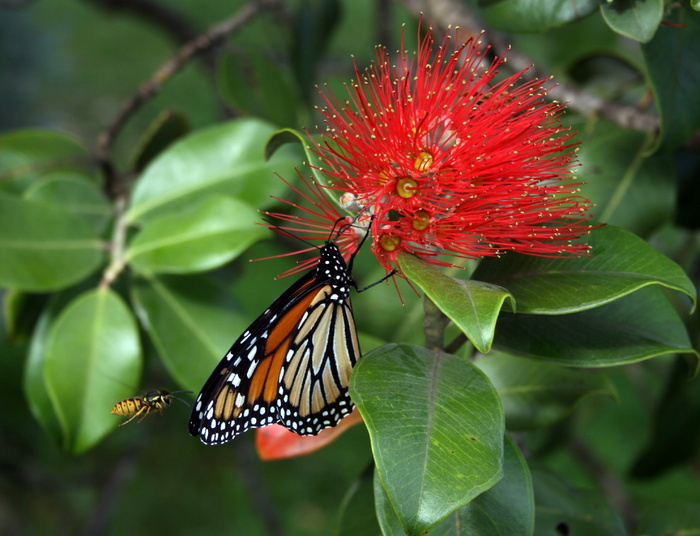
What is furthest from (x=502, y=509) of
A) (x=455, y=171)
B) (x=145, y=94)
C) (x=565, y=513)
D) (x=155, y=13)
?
(x=155, y=13)

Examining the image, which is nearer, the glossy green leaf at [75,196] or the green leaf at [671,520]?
the green leaf at [671,520]

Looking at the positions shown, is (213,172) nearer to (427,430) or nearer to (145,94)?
(145,94)

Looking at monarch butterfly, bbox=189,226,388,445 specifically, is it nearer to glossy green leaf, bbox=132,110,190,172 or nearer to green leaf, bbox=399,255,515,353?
green leaf, bbox=399,255,515,353

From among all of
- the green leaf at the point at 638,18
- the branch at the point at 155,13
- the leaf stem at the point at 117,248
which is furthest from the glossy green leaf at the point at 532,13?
the branch at the point at 155,13

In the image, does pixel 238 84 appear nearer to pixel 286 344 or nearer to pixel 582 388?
pixel 286 344

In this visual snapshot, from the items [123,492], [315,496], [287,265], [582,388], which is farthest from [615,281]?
[123,492]

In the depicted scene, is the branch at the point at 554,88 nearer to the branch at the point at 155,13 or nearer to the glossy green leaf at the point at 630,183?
the glossy green leaf at the point at 630,183
